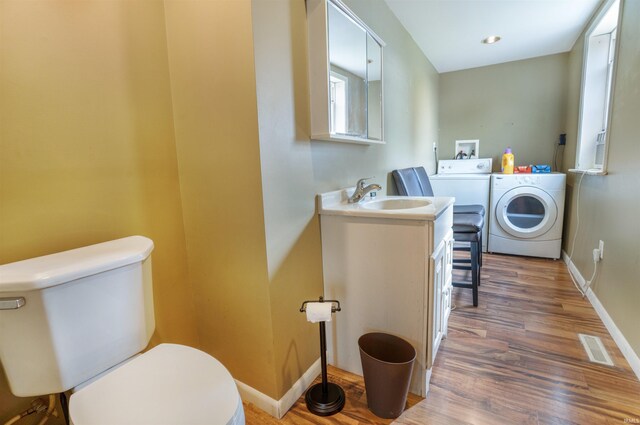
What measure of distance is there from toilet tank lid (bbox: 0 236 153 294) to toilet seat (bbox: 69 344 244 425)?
0.32 m

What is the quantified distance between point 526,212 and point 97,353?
3.73 meters

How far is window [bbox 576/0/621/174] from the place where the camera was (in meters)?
2.59

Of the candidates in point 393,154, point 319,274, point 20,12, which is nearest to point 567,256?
point 393,154

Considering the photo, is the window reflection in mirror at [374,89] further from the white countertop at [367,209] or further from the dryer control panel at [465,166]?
the dryer control panel at [465,166]

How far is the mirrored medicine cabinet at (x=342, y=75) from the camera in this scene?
142cm

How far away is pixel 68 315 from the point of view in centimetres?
86

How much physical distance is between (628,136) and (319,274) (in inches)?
73.1

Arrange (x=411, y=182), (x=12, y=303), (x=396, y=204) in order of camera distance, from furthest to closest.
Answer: (x=411, y=182) → (x=396, y=204) → (x=12, y=303)

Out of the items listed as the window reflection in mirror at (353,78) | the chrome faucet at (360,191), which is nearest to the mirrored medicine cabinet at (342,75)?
the window reflection in mirror at (353,78)

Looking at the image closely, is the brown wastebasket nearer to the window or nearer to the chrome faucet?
the chrome faucet

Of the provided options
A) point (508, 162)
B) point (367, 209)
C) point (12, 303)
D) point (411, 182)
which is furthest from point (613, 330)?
point (12, 303)

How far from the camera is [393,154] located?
2506 mm

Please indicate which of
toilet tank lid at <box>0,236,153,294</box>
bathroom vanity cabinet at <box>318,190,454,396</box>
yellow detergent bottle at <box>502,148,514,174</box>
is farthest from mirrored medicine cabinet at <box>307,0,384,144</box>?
yellow detergent bottle at <box>502,148,514,174</box>

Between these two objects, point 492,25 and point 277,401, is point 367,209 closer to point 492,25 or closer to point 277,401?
point 277,401
